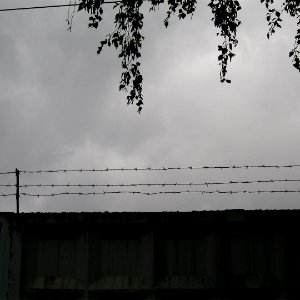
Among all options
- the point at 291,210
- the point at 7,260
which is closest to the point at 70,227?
the point at 7,260

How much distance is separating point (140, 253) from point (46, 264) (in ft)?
3.08

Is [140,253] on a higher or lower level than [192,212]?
lower

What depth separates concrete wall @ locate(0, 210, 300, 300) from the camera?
4219 mm

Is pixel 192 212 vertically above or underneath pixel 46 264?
above

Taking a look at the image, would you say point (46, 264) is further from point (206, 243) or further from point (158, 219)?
point (206, 243)

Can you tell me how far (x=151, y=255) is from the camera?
14.2ft

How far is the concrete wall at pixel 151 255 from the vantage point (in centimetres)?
422

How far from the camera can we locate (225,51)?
4.14 meters

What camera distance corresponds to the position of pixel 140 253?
4.38 m

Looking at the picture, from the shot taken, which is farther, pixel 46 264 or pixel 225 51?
pixel 46 264

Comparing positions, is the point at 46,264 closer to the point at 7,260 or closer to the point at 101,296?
the point at 7,260

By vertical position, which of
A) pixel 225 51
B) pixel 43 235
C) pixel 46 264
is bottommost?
pixel 46 264

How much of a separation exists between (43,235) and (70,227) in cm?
30

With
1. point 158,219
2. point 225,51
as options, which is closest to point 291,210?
point 158,219
